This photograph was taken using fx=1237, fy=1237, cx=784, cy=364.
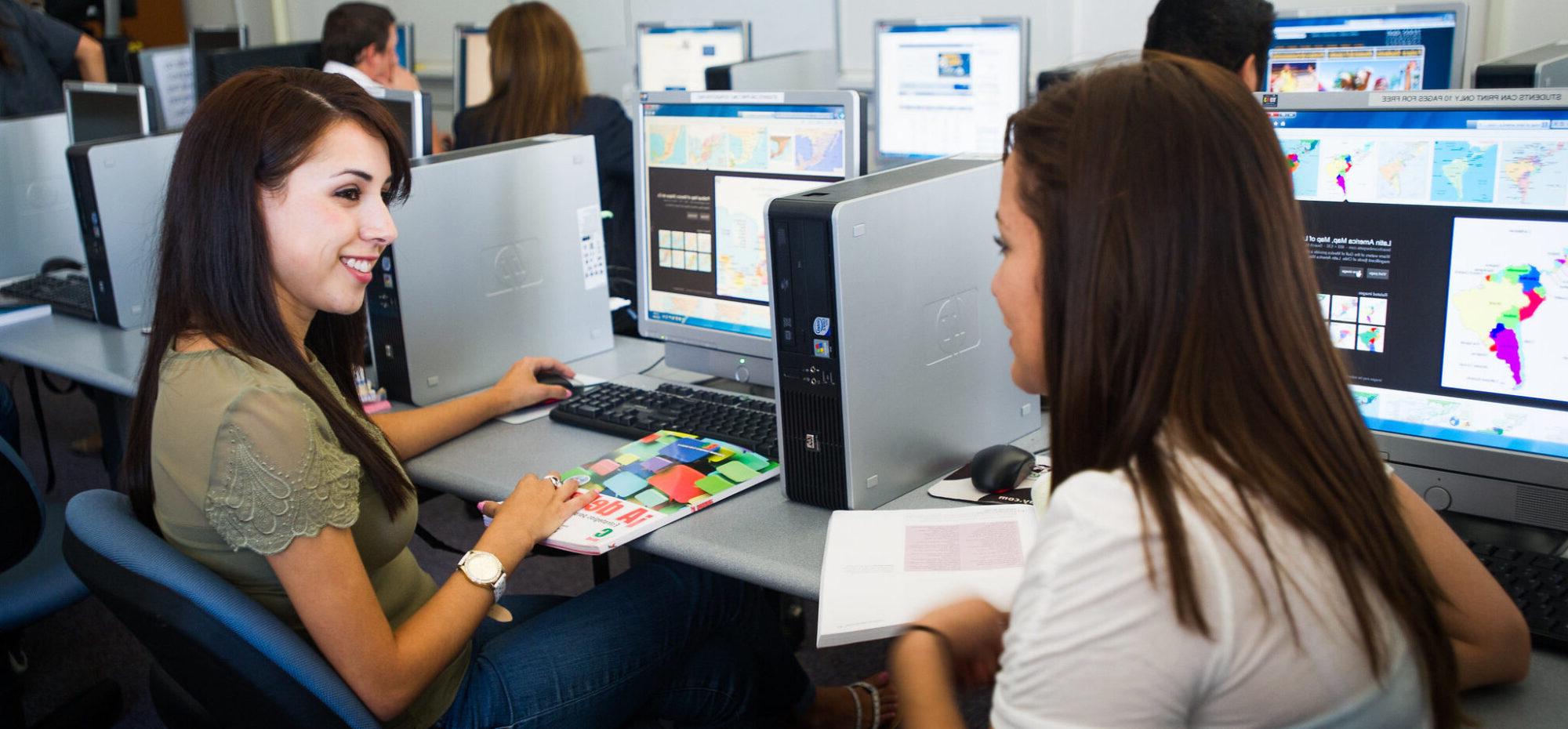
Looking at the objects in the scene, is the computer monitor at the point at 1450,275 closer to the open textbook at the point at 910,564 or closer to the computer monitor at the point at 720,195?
the open textbook at the point at 910,564

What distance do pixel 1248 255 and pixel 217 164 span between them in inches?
39.4

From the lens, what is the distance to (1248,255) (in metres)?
0.81

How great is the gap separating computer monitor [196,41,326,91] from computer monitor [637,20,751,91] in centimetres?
109

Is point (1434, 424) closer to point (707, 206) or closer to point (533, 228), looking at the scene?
point (707, 206)

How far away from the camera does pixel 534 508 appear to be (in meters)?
1.46

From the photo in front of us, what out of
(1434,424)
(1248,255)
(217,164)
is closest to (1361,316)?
(1434,424)

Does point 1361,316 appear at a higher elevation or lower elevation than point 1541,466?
higher

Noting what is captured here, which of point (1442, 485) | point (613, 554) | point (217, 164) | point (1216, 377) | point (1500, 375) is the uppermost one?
point (217, 164)

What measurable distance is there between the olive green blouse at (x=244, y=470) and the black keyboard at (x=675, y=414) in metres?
0.52

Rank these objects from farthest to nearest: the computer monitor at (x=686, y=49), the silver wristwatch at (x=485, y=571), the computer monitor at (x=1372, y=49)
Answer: the computer monitor at (x=686, y=49) < the computer monitor at (x=1372, y=49) < the silver wristwatch at (x=485, y=571)

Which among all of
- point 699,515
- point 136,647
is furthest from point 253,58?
point 699,515

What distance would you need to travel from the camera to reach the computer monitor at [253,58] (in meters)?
3.39

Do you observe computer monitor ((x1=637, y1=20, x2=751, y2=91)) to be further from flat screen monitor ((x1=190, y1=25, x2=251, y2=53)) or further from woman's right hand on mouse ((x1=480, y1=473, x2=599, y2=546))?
woman's right hand on mouse ((x1=480, y1=473, x2=599, y2=546))

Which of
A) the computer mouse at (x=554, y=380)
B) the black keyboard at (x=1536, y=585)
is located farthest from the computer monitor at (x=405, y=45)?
the black keyboard at (x=1536, y=585)
